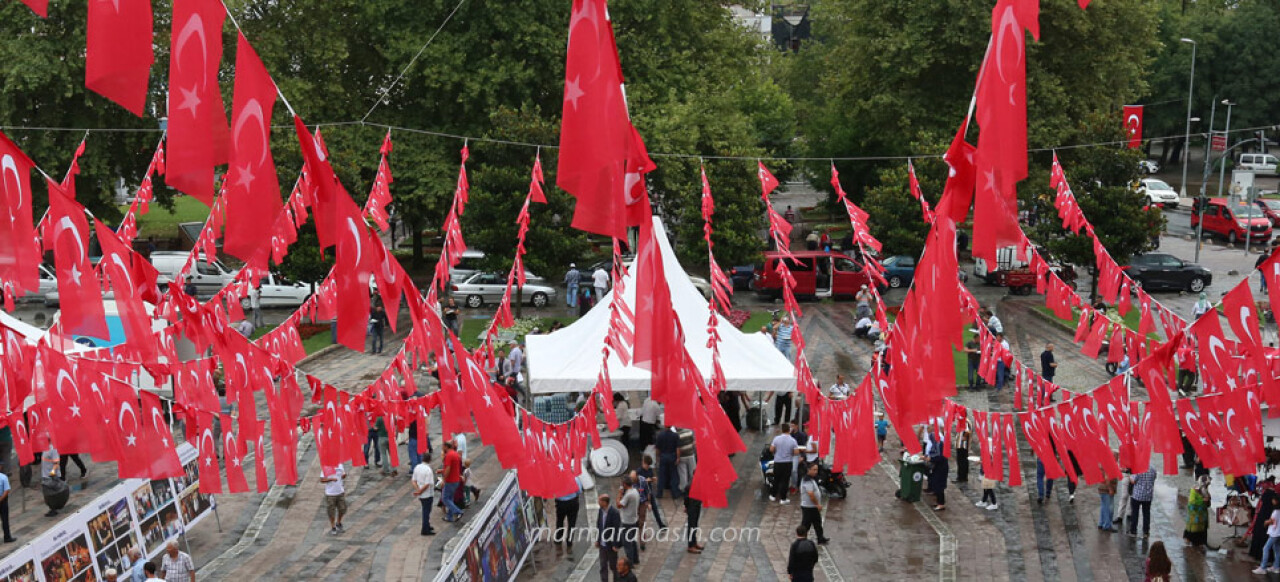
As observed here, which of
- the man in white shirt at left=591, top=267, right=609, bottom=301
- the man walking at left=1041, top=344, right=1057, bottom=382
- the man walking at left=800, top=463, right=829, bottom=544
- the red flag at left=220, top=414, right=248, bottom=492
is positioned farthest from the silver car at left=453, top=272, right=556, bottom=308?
the red flag at left=220, top=414, right=248, bottom=492

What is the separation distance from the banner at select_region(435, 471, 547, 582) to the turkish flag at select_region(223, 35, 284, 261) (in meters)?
6.21

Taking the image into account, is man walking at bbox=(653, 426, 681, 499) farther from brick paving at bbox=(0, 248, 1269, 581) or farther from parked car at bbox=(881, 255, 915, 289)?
parked car at bbox=(881, 255, 915, 289)

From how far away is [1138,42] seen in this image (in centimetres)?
4144

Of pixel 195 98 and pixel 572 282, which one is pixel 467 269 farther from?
pixel 195 98

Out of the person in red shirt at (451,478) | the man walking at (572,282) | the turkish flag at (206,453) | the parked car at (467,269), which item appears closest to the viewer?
the turkish flag at (206,453)

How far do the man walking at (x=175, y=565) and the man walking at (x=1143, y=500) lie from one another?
1222 centimetres

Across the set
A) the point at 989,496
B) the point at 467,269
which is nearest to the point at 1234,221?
the point at 467,269

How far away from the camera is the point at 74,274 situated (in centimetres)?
905

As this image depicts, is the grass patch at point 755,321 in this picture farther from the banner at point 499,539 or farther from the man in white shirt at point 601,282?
→ the banner at point 499,539

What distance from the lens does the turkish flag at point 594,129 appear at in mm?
7672

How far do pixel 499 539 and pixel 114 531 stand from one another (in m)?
4.81

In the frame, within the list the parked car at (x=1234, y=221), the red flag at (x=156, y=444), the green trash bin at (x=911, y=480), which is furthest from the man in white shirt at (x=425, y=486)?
the parked car at (x=1234, y=221)

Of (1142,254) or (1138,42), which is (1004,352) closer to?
(1142,254)

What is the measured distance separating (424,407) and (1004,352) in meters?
9.49
